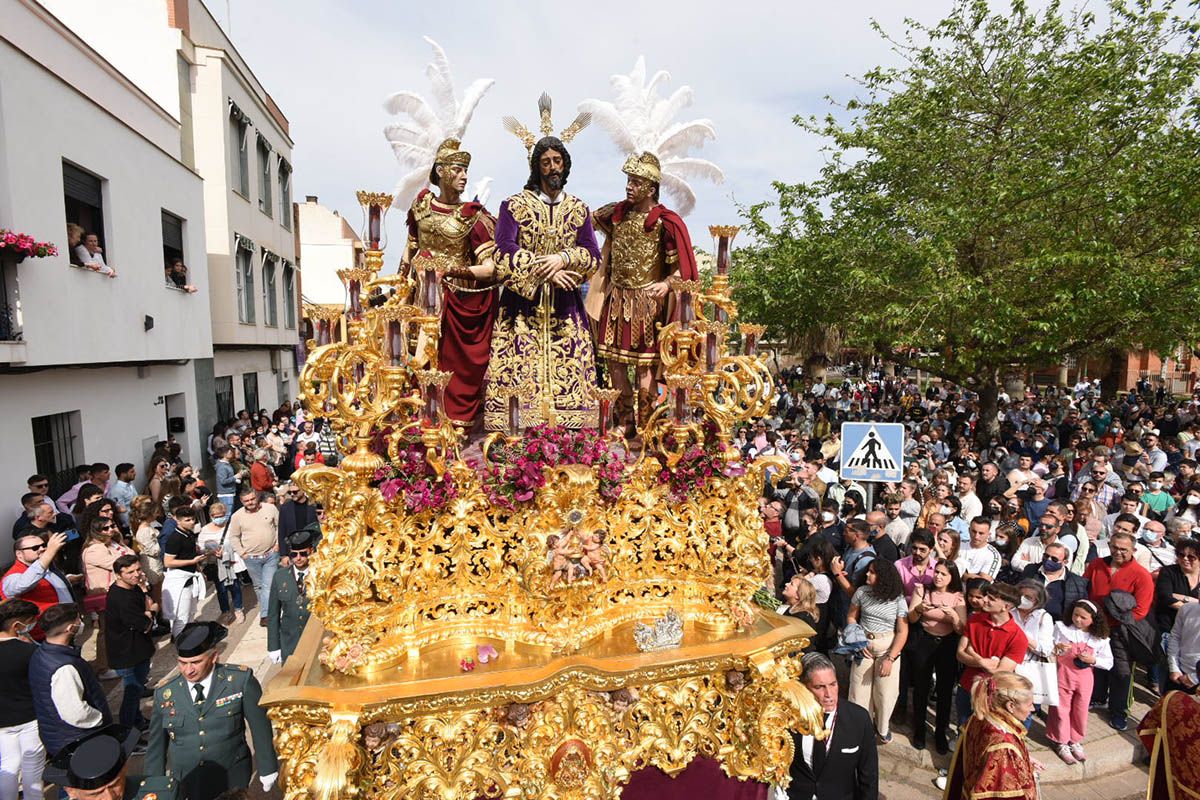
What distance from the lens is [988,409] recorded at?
15836mm

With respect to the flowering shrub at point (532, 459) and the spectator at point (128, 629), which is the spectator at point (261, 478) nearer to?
the spectator at point (128, 629)

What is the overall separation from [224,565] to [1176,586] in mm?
10674

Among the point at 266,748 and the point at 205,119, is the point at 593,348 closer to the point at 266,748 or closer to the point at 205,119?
the point at 266,748

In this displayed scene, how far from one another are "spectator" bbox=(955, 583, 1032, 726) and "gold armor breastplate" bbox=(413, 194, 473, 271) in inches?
202

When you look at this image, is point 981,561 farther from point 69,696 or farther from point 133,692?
point 133,692

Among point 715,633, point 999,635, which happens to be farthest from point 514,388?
point 999,635

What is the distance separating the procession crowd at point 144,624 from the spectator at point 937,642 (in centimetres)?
530

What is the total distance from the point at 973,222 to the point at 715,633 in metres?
12.0

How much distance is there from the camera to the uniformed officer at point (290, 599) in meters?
6.16

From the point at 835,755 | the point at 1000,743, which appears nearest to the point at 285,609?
the point at 835,755

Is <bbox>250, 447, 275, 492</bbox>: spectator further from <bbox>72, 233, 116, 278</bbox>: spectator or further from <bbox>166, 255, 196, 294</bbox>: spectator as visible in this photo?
<bbox>166, 255, 196, 294</bbox>: spectator

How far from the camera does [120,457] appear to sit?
43.7 ft

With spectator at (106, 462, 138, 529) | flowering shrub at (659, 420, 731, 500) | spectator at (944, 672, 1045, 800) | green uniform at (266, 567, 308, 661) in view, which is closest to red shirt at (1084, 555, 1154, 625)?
spectator at (944, 672, 1045, 800)

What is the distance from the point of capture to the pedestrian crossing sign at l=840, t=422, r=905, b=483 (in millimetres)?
7590
